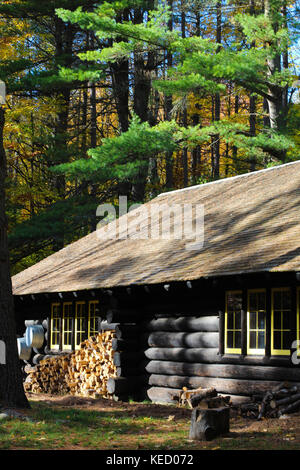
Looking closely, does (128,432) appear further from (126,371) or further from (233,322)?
(126,371)

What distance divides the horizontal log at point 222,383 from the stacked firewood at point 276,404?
25 cm

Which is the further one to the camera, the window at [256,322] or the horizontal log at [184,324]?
the horizontal log at [184,324]

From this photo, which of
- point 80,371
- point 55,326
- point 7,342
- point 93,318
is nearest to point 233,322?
point 7,342

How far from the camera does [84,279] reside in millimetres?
15188

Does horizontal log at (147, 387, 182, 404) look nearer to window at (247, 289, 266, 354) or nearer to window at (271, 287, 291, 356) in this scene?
window at (247, 289, 266, 354)

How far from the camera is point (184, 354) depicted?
42.4 feet

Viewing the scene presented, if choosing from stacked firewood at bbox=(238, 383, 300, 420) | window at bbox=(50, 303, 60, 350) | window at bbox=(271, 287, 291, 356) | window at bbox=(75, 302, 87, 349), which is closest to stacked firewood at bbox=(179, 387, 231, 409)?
stacked firewood at bbox=(238, 383, 300, 420)

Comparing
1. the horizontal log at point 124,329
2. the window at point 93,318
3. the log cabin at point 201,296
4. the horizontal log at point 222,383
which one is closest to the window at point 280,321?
the log cabin at point 201,296

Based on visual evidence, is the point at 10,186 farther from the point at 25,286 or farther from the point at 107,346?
the point at 107,346

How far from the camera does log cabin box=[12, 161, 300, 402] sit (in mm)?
11055

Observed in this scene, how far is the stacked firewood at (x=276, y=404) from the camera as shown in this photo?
32.5 feet

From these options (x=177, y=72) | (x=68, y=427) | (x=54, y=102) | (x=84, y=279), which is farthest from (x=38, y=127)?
(x=68, y=427)

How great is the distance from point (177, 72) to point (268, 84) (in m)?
3.08

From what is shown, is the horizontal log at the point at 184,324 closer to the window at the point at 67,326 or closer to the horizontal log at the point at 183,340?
the horizontal log at the point at 183,340
